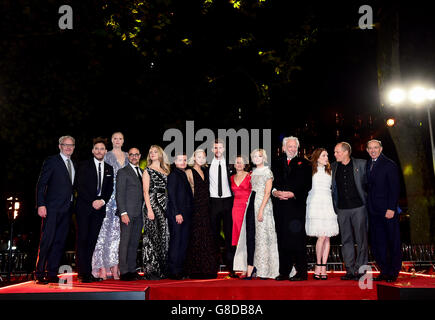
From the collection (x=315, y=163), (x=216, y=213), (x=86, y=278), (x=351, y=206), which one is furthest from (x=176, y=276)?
(x=351, y=206)

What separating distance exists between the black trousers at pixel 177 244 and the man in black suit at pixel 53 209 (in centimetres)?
144

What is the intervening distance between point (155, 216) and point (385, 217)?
10.6 ft

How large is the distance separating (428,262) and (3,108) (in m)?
10.4

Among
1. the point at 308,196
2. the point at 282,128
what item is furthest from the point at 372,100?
the point at 308,196

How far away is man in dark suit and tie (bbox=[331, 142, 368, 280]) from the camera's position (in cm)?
582

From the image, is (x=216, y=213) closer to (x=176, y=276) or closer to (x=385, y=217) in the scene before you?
(x=176, y=276)

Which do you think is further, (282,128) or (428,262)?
(282,128)

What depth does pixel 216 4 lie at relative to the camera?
10570 mm

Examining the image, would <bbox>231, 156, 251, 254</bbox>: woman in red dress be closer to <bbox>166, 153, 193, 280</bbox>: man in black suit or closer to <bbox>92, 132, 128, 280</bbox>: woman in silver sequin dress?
<bbox>166, 153, 193, 280</bbox>: man in black suit

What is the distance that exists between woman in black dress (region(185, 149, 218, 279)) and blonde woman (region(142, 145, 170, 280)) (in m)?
0.38

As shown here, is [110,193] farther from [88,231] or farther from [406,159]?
[406,159]

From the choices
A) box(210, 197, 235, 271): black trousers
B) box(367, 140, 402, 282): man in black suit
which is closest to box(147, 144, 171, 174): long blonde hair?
box(210, 197, 235, 271): black trousers

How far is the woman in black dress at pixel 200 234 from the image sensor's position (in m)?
5.97

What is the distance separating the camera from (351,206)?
5859 mm
